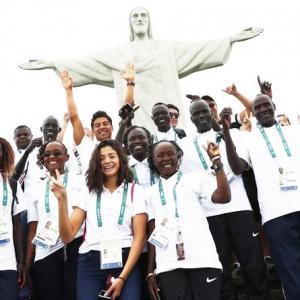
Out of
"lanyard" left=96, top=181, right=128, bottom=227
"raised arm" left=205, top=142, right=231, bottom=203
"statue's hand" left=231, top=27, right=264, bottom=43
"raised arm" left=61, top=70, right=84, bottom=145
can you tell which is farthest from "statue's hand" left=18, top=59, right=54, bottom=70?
"raised arm" left=205, top=142, right=231, bottom=203

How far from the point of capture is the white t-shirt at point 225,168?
406 centimetres

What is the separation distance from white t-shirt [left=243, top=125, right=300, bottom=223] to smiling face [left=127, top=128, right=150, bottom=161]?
101 centimetres

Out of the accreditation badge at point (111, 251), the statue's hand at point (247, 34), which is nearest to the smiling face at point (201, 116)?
the accreditation badge at point (111, 251)

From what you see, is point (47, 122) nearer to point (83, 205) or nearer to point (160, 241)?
point (83, 205)

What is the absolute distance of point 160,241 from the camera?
3385mm

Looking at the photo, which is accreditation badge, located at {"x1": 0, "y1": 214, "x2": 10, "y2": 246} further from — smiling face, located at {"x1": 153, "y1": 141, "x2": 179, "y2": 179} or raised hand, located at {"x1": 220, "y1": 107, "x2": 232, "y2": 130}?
raised hand, located at {"x1": 220, "y1": 107, "x2": 232, "y2": 130}

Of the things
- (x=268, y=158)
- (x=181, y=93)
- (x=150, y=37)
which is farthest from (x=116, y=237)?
(x=150, y=37)

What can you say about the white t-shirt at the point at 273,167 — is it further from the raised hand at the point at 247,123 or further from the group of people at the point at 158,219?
the raised hand at the point at 247,123

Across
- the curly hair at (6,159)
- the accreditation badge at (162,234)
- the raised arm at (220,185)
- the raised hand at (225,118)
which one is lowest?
the accreditation badge at (162,234)

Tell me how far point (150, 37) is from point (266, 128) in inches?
246

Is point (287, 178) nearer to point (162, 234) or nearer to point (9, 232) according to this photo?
point (162, 234)

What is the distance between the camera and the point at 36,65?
9320 mm

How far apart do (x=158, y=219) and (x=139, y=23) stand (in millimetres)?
7215

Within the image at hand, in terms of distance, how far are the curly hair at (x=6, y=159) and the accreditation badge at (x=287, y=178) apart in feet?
7.97
